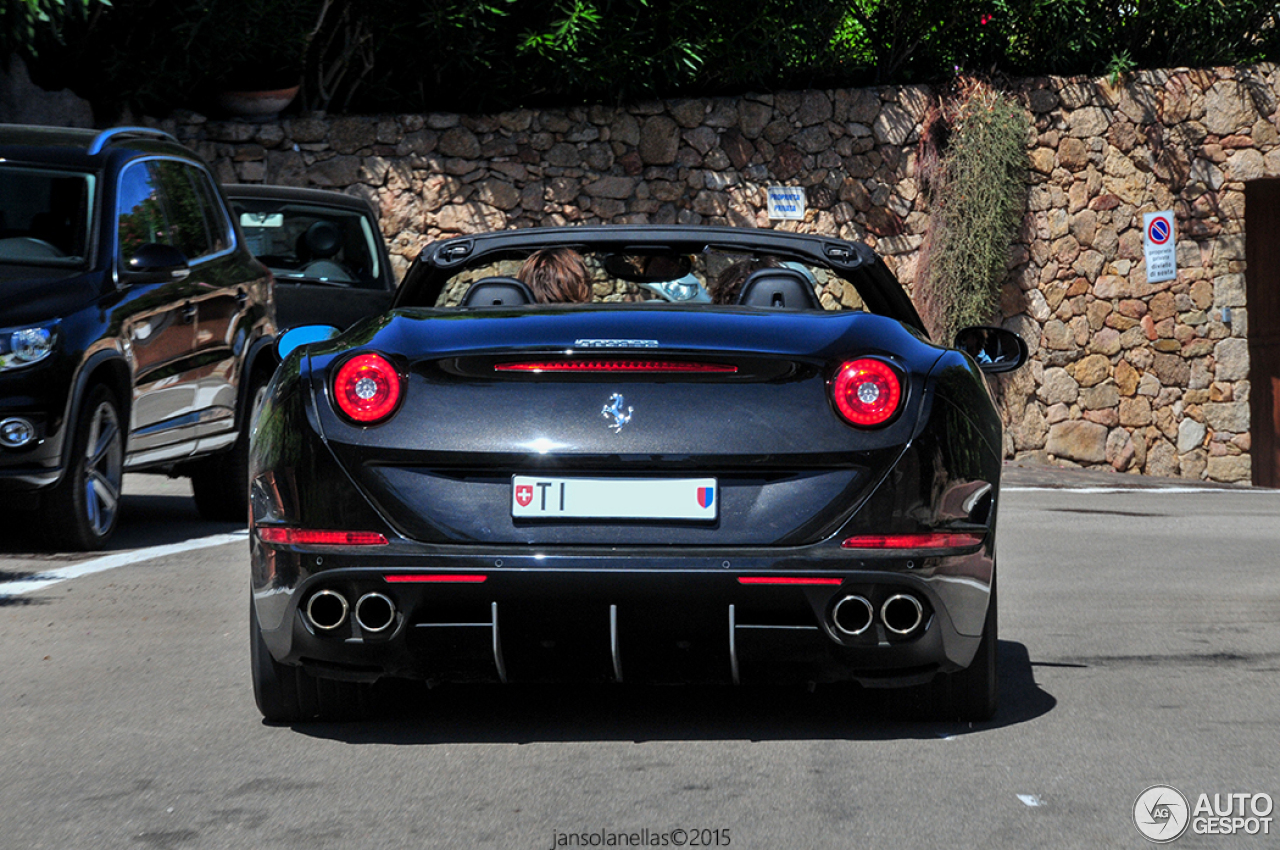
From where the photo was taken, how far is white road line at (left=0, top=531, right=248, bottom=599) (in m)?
7.00

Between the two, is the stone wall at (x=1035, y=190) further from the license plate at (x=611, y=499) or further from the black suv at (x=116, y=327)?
the license plate at (x=611, y=499)

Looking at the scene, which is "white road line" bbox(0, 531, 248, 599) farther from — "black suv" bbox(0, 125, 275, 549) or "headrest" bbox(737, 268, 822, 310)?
"headrest" bbox(737, 268, 822, 310)

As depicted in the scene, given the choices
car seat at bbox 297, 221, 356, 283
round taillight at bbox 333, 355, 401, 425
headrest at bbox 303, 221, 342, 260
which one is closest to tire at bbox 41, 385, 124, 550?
round taillight at bbox 333, 355, 401, 425

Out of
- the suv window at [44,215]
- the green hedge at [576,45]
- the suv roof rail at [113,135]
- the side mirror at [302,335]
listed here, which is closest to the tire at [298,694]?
the side mirror at [302,335]

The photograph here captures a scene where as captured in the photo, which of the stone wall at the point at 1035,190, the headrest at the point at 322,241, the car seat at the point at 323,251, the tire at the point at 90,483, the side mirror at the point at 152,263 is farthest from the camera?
the stone wall at the point at 1035,190

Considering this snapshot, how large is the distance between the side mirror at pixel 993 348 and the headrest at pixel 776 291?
61cm

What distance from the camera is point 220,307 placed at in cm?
910

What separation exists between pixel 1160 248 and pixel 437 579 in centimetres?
1649

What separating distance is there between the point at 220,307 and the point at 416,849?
6.16 metres

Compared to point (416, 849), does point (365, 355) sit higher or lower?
higher

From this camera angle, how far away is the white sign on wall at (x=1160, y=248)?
62.8 ft

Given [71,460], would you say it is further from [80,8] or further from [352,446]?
[80,8]

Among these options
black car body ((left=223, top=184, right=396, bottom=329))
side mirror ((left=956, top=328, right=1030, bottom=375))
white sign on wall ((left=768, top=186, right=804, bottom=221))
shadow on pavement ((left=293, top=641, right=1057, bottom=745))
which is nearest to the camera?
shadow on pavement ((left=293, top=641, right=1057, bottom=745))

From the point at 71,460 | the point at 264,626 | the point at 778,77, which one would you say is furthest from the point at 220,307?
the point at 778,77
